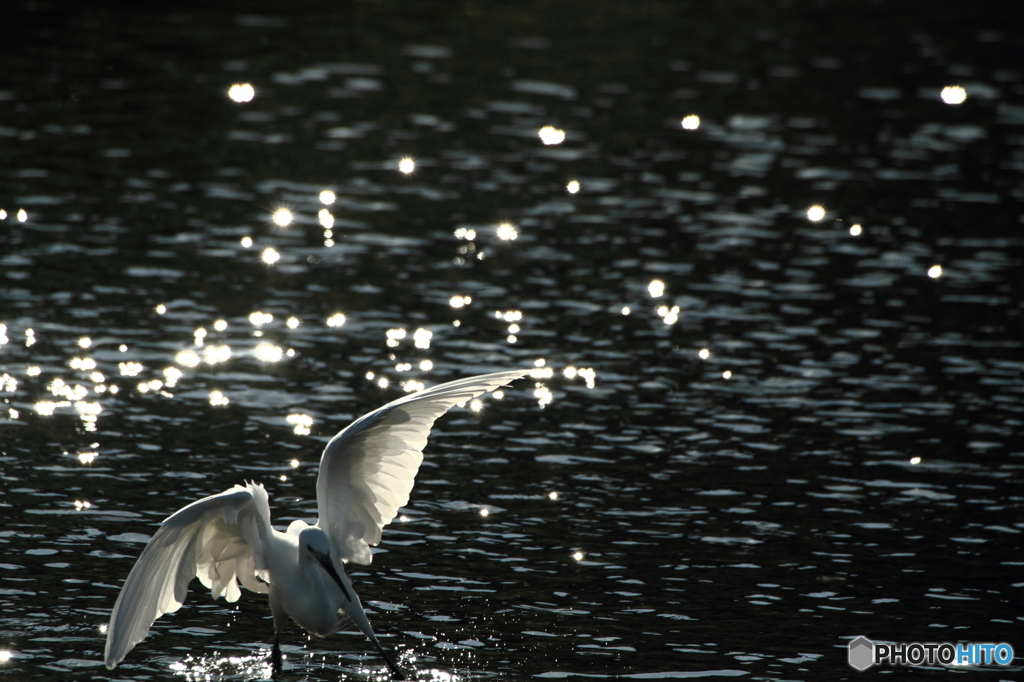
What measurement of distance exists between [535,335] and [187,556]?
30.8ft

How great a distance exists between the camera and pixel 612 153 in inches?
1160

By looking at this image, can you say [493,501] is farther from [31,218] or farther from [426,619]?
[31,218]

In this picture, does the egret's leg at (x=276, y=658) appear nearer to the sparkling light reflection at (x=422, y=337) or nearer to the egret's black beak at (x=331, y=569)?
the egret's black beak at (x=331, y=569)

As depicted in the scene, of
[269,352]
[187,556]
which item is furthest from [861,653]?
[269,352]

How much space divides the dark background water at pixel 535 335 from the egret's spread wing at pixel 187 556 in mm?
791

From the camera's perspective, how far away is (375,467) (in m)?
11.5

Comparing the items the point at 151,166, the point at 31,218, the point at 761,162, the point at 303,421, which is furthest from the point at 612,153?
the point at 303,421

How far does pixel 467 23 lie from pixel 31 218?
66.8 ft

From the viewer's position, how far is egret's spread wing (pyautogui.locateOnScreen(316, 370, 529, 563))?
11.2m

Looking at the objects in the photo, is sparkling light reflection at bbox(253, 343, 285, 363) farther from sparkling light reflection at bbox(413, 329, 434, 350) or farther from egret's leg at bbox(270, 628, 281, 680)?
egret's leg at bbox(270, 628, 281, 680)

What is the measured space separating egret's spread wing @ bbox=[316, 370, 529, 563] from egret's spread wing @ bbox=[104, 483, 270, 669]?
0.71m

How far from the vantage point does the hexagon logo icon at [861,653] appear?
461 inches

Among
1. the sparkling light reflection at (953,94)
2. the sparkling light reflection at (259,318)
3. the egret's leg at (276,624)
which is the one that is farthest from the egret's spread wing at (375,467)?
the sparkling light reflection at (953,94)

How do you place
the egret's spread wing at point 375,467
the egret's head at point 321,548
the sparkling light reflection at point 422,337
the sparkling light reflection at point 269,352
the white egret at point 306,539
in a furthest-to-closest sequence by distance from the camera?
1. the sparkling light reflection at point 422,337
2. the sparkling light reflection at point 269,352
3. the egret's spread wing at point 375,467
4. the egret's head at point 321,548
5. the white egret at point 306,539
